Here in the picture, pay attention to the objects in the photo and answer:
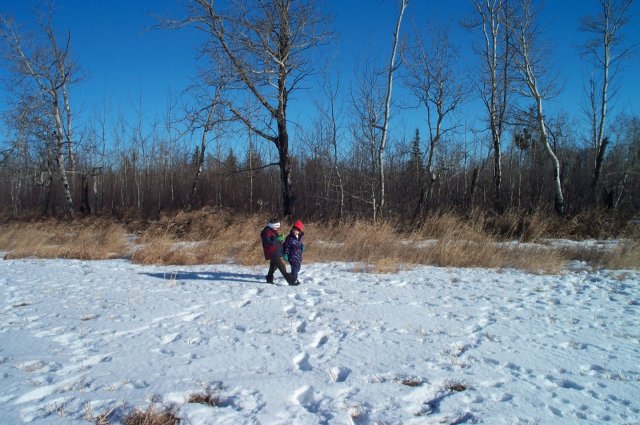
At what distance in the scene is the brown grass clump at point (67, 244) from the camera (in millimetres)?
10500

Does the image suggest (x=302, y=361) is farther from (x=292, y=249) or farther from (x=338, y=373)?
(x=292, y=249)

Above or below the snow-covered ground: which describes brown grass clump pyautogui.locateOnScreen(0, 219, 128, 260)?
above

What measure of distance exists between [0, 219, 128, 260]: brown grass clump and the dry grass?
0.03 m

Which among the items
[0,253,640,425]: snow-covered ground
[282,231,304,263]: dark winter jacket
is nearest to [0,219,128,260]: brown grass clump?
[0,253,640,425]: snow-covered ground

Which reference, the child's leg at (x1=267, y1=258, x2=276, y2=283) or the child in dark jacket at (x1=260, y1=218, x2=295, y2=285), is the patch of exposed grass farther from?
the child's leg at (x1=267, y1=258, x2=276, y2=283)

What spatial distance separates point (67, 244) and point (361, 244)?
991 centimetres

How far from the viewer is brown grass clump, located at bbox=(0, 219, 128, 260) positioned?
10500mm

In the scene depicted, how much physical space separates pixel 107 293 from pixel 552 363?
6588 millimetres

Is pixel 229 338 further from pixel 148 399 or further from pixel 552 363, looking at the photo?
pixel 552 363

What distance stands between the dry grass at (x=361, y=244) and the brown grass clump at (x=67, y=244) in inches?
1.1

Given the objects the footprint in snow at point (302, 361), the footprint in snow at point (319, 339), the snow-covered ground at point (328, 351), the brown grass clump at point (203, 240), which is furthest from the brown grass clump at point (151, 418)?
the brown grass clump at point (203, 240)

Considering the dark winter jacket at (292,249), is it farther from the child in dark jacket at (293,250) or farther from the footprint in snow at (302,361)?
the footprint in snow at (302,361)

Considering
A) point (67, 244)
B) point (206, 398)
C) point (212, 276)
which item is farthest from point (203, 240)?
point (206, 398)

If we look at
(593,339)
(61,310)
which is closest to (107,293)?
(61,310)
